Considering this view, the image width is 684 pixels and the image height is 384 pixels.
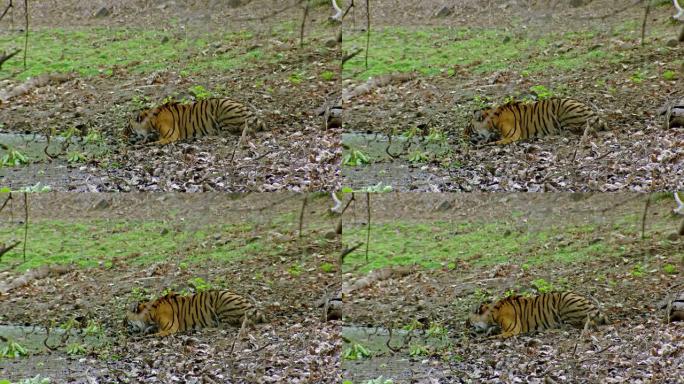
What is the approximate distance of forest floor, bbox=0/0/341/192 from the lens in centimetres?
509

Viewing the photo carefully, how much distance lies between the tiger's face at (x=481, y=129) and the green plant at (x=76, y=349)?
2.95 meters

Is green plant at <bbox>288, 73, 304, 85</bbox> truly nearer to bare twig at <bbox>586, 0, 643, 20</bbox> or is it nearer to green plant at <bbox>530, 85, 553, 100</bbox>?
green plant at <bbox>530, 85, 553, 100</bbox>

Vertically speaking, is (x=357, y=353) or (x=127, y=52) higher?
(x=127, y=52)

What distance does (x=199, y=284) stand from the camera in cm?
515

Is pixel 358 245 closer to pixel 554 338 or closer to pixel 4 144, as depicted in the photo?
pixel 554 338

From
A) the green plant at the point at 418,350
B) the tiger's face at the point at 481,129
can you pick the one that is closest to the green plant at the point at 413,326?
the green plant at the point at 418,350

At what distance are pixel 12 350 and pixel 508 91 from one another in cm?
375

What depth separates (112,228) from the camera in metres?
5.17

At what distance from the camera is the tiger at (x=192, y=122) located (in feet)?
16.9

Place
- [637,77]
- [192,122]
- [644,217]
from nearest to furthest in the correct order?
[644,217] < [637,77] < [192,122]

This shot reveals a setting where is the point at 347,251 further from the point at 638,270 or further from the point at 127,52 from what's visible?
the point at 127,52

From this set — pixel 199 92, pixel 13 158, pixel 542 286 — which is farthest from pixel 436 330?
pixel 13 158

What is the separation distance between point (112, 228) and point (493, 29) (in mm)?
2906

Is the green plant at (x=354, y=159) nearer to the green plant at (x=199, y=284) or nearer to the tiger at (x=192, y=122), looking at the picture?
the tiger at (x=192, y=122)
